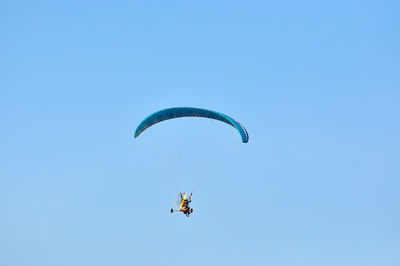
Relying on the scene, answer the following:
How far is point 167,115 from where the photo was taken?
69.8 metres

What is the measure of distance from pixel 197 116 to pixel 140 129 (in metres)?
4.93

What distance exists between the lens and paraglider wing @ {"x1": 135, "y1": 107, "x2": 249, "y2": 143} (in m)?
67.4

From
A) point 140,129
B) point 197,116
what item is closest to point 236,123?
point 197,116

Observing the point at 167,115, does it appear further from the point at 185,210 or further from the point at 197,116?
the point at 185,210

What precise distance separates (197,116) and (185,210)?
7935 mm

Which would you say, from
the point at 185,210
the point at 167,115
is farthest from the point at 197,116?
the point at 185,210

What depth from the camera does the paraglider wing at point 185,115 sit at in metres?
67.4

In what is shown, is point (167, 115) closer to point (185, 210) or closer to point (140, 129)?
point (140, 129)

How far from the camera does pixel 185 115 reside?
231 feet

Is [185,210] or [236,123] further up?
[236,123]

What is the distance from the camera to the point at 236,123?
221 ft

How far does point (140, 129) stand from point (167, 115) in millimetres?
2601

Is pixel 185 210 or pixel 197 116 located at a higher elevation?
pixel 197 116

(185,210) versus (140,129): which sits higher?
(140,129)
